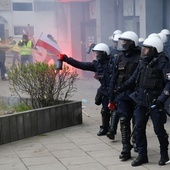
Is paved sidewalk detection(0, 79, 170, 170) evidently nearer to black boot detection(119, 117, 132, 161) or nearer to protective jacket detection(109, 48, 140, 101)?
black boot detection(119, 117, 132, 161)

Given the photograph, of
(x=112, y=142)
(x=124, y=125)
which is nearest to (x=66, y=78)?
(x=112, y=142)

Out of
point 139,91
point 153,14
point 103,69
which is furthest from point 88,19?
point 139,91

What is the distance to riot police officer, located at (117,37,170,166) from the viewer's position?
5.11m

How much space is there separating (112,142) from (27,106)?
181 cm

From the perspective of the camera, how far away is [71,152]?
6.01m

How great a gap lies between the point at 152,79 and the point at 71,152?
1.68 metres

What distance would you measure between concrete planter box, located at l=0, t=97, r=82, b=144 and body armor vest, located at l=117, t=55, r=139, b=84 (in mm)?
1813

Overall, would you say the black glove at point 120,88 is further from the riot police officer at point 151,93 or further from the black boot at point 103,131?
the black boot at point 103,131

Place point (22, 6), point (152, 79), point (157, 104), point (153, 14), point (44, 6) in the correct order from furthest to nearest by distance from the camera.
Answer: point (22, 6), point (44, 6), point (153, 14), point (152, 79), point (157, 104)

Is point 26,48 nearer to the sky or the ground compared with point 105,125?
nearer to the sky

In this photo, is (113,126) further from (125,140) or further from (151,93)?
(151,93)

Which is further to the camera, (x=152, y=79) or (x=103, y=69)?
(x=103, y=69)

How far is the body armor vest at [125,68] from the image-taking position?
18.7 ft

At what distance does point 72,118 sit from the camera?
24.9 feet
